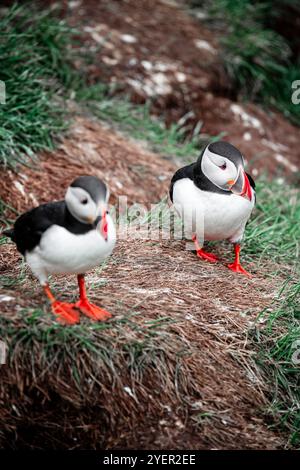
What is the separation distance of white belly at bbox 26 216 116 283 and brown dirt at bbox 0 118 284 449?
13.1 inches

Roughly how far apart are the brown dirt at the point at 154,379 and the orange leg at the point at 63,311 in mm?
55

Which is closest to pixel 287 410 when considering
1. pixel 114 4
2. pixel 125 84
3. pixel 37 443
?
pixel 37 443

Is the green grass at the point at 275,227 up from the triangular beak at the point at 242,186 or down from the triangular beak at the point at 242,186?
down

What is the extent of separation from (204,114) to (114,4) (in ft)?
5.27

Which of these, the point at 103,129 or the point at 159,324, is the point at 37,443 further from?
the point at 103,129

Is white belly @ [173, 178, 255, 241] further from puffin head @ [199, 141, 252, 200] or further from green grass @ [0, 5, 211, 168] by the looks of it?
green grass @ [0, 5, 211, 168]

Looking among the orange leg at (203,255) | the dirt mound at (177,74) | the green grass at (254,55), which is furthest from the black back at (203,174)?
the green grass at (254,55)

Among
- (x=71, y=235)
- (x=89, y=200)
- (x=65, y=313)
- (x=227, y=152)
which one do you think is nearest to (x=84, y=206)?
(x=89, y=200)

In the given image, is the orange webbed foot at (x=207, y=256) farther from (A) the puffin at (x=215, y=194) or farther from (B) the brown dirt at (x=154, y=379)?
(B) the brown dirt at (x=154, y=379)

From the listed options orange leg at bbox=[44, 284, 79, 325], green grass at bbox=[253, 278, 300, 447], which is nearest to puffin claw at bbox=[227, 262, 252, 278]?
green grass at bbox=[253, 278, 300, 447]

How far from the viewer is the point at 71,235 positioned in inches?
134

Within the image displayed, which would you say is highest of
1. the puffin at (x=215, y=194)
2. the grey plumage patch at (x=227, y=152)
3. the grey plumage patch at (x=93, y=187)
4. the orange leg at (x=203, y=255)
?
the grey plumage patch at (x=93, y=187)

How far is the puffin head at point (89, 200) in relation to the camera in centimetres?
332

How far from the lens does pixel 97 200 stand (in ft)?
10.9
